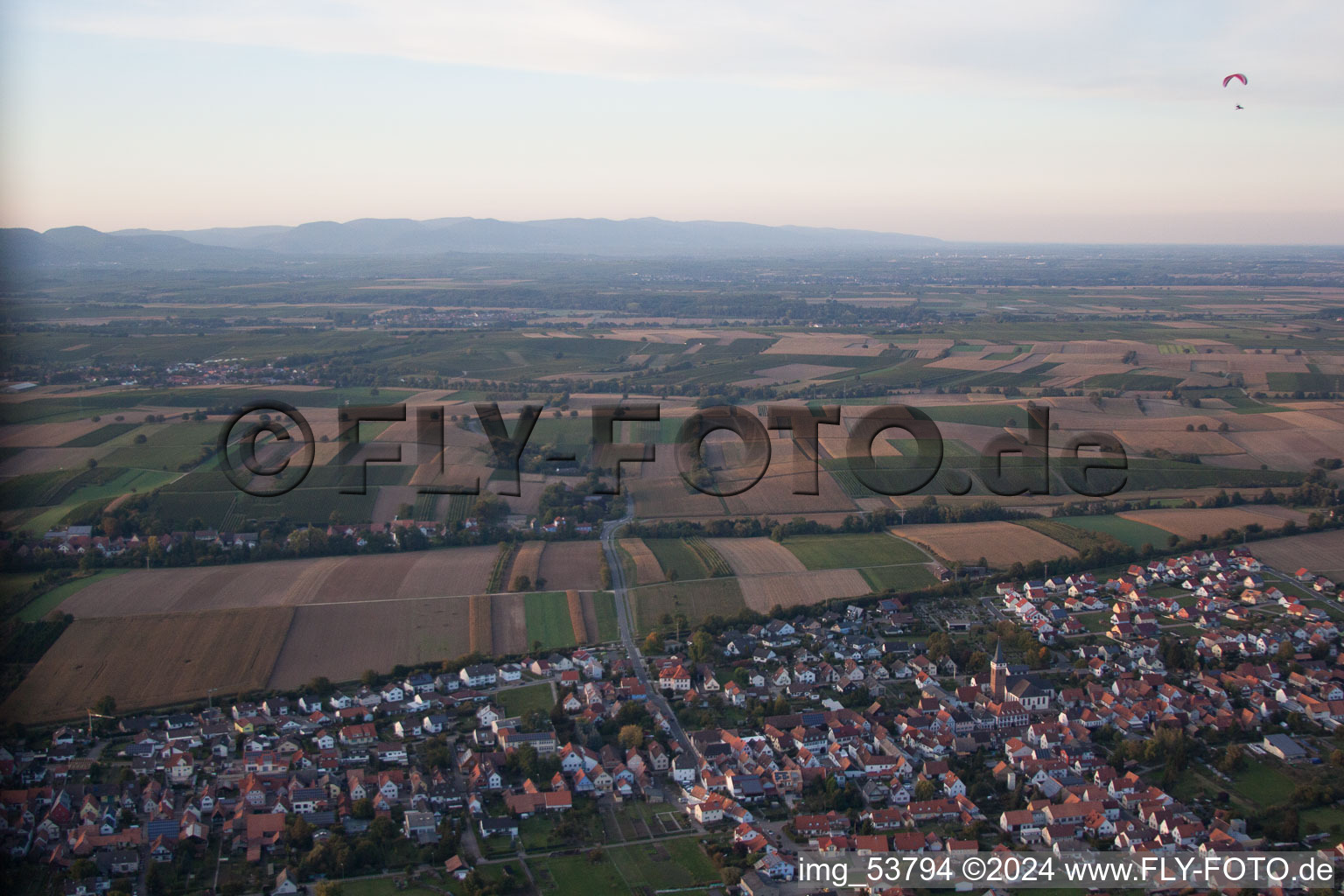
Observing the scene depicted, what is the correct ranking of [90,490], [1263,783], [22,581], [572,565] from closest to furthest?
[1263,783] → [22,581] → [572,565] → [90,490]

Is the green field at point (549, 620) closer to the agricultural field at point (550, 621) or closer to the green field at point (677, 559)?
the agricultural field at point (550, 621)

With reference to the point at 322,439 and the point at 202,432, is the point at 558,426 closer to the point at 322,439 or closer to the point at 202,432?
the point at 322,439

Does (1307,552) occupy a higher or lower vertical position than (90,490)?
lower

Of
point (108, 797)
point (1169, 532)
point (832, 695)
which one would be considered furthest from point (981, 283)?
point (108, 797)

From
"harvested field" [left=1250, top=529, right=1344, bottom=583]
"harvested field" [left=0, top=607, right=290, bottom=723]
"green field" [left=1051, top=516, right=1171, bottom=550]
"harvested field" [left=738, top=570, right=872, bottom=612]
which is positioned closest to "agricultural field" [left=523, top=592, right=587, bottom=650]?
"harvested field" [left=738, top=570, right=872, bottom=612]

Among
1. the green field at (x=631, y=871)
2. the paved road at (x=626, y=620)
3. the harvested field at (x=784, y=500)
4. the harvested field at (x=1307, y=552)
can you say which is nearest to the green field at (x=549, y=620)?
the paved road at (x=626, y=620)

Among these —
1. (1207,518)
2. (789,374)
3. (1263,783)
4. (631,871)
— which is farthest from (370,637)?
(789,374)

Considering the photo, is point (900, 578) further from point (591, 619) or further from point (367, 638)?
point (367, 638)

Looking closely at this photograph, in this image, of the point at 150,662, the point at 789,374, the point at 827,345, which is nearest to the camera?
the point at 150,662
